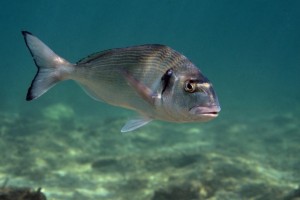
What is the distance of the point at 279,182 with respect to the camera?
7.86 meters

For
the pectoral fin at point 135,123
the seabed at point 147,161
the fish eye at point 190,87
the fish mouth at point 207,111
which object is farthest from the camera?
the seabed at point 147,161

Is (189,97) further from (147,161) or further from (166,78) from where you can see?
(147,161)

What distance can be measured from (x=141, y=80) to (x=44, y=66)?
78cm

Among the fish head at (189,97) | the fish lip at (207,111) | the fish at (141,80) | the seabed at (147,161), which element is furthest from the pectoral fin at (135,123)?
the seabed at (147,161)

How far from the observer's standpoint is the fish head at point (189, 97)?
2039 mm

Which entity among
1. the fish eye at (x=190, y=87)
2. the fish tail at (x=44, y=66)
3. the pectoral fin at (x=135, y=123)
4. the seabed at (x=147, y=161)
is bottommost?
the pectoral fin at (x=135, y=123)

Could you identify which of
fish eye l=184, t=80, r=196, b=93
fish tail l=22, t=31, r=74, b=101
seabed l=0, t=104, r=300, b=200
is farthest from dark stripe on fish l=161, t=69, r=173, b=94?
seabed l=0, t=104, r=300, b=200

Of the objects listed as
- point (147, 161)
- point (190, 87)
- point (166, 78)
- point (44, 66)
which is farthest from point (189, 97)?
point (147, 161)

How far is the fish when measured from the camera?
2.08 metres

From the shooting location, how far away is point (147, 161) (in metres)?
9.27

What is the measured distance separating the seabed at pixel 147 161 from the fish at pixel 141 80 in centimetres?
268

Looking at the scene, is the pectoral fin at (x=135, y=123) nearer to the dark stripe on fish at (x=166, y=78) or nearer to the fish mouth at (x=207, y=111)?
the dark stripe on fish at (x=166, y=78)

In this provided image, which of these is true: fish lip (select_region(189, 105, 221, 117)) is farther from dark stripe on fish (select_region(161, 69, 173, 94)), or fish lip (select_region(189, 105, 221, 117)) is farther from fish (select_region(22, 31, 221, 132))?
dark stripe on fish (select_region(161, 69, 173, 94))

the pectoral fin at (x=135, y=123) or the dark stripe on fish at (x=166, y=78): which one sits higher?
the dark stripe on fish at (x=166, y=78)
